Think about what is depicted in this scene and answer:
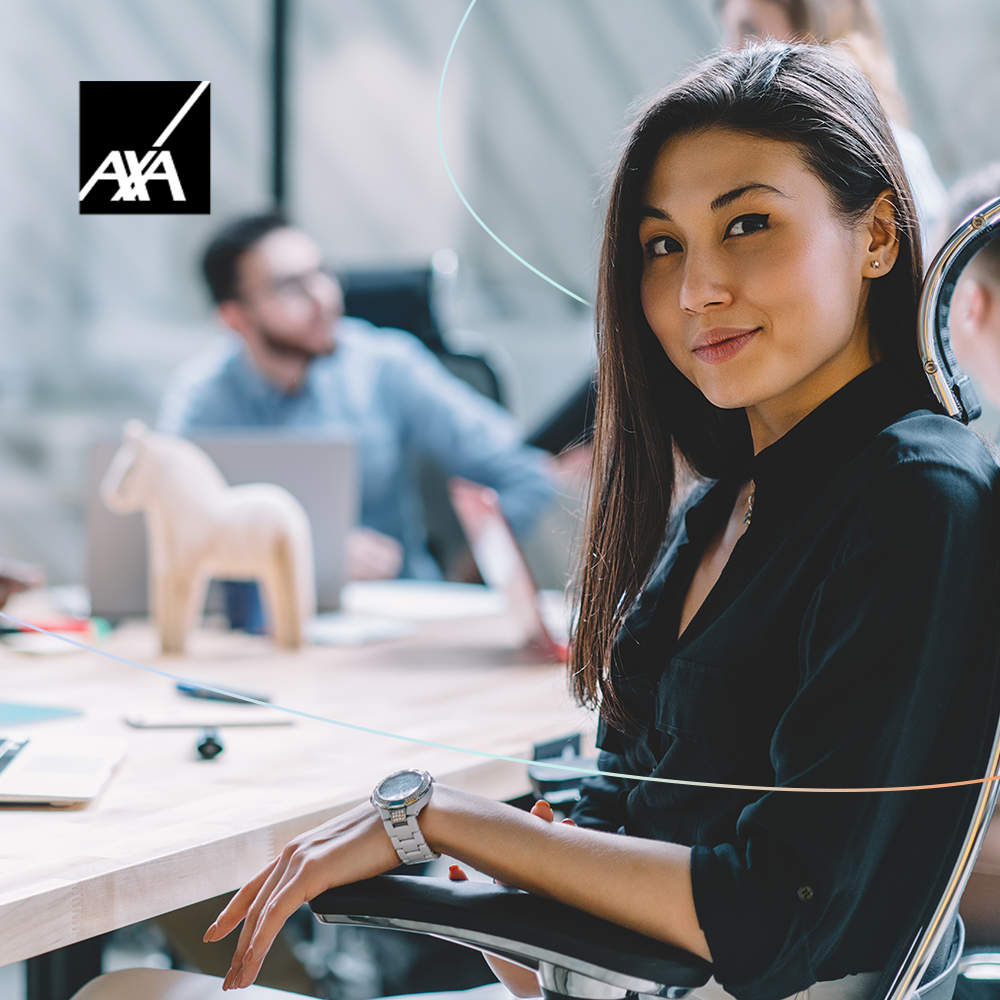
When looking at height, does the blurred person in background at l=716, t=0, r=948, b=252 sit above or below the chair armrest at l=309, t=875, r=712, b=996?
above

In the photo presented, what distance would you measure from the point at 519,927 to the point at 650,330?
0.44 metres

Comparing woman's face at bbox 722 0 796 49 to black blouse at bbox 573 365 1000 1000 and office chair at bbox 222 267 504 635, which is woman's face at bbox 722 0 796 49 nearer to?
black blouse at bbox 573 365 1000 1000

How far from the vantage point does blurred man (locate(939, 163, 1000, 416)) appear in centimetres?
122

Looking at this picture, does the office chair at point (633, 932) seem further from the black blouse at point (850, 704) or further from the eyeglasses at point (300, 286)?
the eyeglasses at point (300, 286)

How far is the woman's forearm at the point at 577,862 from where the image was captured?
2.09 ft

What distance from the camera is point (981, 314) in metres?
1.25

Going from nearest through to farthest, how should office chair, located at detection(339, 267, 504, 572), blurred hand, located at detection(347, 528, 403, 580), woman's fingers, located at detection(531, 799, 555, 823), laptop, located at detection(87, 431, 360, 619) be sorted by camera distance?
woman's fingers, located at detection(531, 799, 555, 823) → laptop, located at detection(87, 431, 360, 619) → blurred hand, located at detection(347, 528, 403, 580) → office chair, located at detection(339, 267, 504, 572)

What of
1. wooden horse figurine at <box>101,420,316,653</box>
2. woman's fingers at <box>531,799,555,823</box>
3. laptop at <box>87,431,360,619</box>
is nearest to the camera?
woman's fingers at <box>531,799,555,823</box>

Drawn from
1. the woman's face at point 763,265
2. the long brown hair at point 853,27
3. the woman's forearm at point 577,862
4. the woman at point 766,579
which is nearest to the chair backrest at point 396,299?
the long brown hair at point 853,27

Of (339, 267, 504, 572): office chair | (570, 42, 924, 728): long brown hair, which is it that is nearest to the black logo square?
(570, 42, 924, 728): long brown hair

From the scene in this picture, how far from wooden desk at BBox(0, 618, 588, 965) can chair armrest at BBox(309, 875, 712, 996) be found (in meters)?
0.14

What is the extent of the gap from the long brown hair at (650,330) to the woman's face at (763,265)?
0.01m

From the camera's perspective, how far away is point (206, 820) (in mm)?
838

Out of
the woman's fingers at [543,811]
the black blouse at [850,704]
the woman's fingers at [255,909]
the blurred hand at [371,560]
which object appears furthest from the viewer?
the blurred hand at [371,560]
